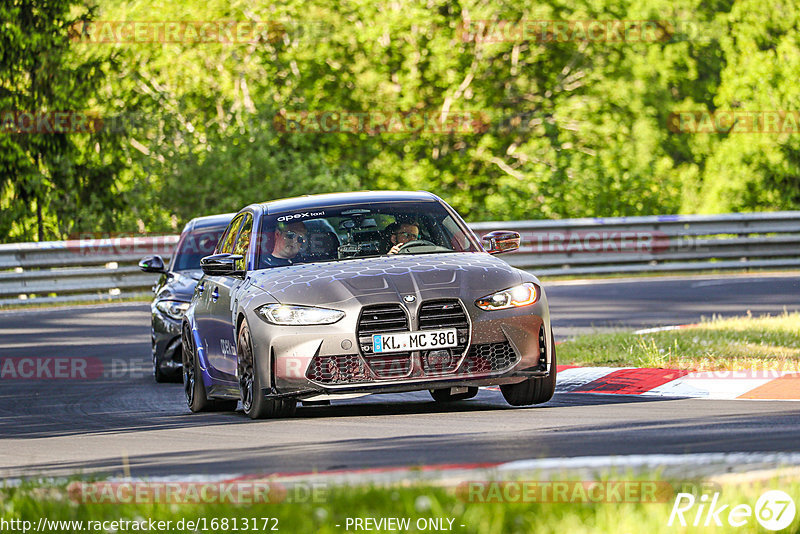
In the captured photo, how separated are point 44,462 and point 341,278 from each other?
90.5 inches

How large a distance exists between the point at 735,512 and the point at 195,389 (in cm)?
699

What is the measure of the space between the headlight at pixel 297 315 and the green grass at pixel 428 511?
3.49 meters

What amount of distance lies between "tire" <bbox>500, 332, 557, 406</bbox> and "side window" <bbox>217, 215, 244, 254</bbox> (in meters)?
2.86

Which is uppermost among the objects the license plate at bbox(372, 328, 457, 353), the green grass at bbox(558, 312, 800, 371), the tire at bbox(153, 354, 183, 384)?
the license plate at bbox(372, 328, 457, 353)

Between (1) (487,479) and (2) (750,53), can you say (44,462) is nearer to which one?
(1) (487,479)

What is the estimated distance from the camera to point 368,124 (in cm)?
3819

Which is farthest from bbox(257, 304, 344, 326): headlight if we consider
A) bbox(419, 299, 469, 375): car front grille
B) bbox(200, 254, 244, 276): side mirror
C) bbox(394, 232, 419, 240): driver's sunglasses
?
bbox(394, 232, 419, 240): driver's sunglasses

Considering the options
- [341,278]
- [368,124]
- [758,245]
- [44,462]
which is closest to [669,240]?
[758,245]

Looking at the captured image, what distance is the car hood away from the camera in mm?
9445

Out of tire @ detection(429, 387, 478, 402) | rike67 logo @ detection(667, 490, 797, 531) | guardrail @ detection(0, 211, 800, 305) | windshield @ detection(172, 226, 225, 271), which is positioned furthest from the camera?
guardrail @ detection(0, 211, 800, 305)

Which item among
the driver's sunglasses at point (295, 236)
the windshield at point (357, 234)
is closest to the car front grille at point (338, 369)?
the windshield at point (357, 234)

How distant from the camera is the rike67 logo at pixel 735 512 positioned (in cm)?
489

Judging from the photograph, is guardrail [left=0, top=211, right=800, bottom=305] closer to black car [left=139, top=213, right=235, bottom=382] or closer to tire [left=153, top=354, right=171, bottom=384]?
black car [left=139, top=213, right=235, bottom=382]

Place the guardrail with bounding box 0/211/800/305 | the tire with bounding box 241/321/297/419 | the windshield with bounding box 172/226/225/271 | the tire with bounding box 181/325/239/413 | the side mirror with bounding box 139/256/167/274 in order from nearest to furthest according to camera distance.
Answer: the tire with bounding box 241/321/297/419 < the tire with bounding box 181/325/239/413 < the side mirror with bounding box 139/256/167/274 < the windshield with bounding box 172/226/225/271 < the guardrail with bounding box 0/211/800/305
